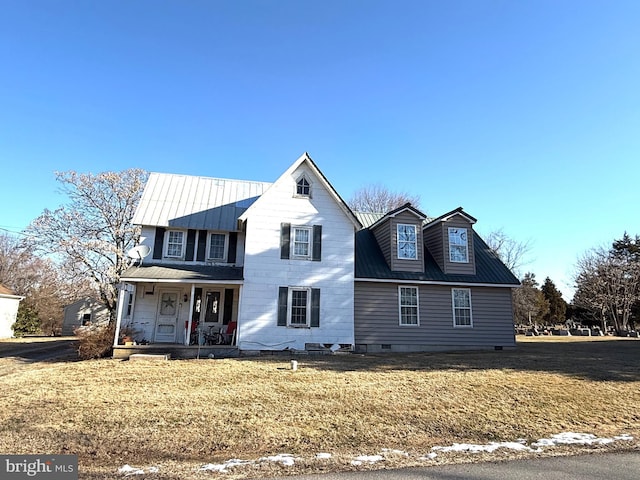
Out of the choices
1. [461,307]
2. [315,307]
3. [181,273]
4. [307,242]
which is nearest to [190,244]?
[181,273]

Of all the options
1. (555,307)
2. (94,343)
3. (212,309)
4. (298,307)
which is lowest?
(94,343)

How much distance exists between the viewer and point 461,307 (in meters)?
17.7

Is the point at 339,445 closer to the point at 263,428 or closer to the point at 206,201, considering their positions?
the point at 263,428

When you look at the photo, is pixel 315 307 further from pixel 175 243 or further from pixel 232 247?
pixel 175 243

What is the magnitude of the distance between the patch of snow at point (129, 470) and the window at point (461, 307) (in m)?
15.0

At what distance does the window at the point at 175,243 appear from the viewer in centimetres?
1762

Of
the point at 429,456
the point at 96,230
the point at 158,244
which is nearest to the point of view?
the point at 429,456

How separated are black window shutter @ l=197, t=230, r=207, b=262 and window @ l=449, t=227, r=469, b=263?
11.4 metres

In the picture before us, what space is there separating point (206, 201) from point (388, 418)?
49.2ft

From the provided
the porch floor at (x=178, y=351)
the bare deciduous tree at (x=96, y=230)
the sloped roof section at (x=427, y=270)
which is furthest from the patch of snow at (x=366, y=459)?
the bare deciduous tree at (x=96, y=230)

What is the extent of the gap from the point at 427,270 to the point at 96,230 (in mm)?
23146

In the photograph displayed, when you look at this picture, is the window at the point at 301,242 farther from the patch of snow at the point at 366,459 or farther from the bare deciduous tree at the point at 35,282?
the bare deciduous tree at the point at 35,282

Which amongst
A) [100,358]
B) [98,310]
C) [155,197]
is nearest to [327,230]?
[155,197]

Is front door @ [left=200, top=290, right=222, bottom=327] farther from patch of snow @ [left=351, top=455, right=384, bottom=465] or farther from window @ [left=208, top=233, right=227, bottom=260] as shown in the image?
patch of snow @ [left=351, top=455, right=384, bottom=465]
